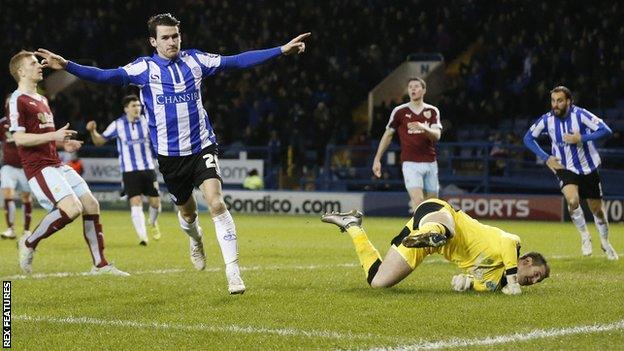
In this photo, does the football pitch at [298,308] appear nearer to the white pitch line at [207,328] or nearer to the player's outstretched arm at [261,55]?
the white pitch line at [207,328]

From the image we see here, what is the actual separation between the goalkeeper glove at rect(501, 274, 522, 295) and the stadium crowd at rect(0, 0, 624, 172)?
1821cm

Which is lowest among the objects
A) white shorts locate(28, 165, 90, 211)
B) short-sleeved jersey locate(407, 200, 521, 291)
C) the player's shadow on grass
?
the player's shadow on grass

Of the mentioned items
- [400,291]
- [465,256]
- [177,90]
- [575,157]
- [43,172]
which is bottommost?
[400,291]

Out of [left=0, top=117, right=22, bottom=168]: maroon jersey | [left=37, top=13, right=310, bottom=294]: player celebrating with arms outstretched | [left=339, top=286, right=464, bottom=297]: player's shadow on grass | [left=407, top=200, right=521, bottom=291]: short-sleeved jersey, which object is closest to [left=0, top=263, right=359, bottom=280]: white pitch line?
[left=37, top=13, right=310, bottom=294]: player celebrating with arms outstretched

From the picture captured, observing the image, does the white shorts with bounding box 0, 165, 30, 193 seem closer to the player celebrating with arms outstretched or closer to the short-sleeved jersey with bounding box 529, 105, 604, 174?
the player celebrating with arms outstretched

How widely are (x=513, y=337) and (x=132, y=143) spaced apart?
11.5m

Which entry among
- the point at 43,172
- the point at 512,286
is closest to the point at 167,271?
the point at 43,172

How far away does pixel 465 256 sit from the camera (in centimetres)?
934

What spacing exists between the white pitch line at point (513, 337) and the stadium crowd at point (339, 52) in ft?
64.8

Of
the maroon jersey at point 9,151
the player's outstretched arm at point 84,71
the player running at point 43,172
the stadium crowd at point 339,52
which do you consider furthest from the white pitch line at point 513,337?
the stadium crowd at point 339,52

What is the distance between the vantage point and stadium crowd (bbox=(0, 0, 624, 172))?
27.7 m

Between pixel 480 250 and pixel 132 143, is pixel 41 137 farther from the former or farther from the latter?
pixel 132 143

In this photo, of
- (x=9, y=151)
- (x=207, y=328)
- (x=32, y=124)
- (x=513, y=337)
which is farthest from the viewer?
(x=9, y=151)

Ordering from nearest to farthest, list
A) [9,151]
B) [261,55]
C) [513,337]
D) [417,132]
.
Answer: [513,337] → [261,55] → [417,132] → [9,151]
